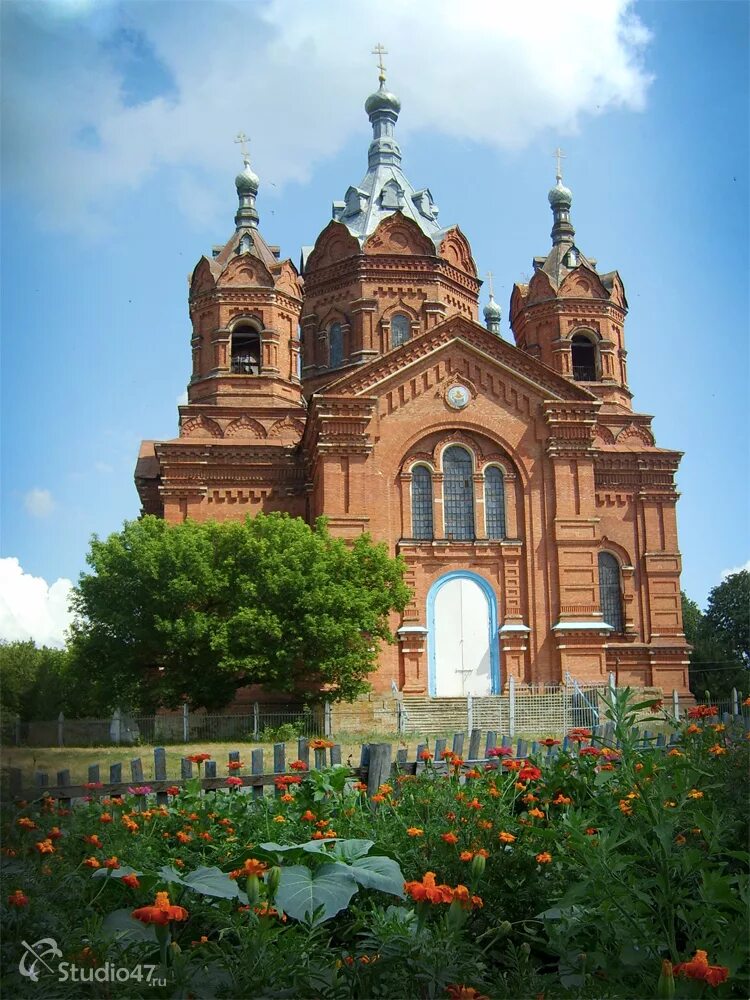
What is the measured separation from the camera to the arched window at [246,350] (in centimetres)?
3794

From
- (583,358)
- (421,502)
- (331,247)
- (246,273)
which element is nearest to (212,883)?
(421,502)

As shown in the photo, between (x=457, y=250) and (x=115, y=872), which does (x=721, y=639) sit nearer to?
(x=457, y=250)

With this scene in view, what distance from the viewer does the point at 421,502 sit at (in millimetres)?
32562

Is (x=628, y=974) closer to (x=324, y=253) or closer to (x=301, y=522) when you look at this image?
(x=301, y=522)

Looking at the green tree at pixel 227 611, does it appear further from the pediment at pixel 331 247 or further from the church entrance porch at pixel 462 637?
the pediment at pixel 331 247

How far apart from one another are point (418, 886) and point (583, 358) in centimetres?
3578

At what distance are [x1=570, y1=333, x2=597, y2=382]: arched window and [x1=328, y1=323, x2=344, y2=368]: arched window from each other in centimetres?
834

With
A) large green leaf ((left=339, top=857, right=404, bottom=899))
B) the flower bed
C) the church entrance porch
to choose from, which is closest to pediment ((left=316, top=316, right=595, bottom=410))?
the church entrance porch

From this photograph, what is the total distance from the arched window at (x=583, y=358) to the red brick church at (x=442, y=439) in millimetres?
73

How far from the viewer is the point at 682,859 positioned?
20.0ft

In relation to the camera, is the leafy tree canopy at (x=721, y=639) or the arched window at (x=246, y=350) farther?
the leafy tree canopy at (x=721, y=639)

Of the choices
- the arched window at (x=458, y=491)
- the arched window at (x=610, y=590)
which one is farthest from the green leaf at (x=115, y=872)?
the arched window at (x=610, y=590)

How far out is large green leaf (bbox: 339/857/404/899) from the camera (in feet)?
22.0

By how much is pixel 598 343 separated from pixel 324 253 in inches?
408
